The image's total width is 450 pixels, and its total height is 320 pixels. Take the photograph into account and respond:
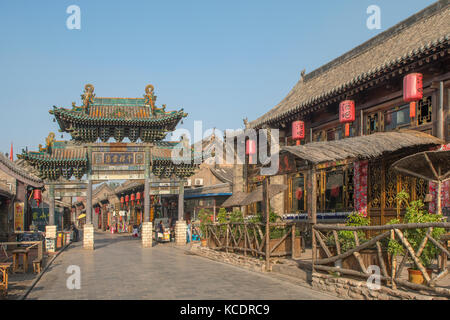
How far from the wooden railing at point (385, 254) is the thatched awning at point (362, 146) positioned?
1779 millimetres

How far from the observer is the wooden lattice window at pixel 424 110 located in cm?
1252

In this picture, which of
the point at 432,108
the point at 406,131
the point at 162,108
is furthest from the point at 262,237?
the point at 162,108

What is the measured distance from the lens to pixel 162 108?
25.0 metres

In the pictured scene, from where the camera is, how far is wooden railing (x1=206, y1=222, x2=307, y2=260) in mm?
12812

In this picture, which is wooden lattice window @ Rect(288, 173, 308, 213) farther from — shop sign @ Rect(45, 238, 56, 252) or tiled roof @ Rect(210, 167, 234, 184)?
tiled roof @ Rect(210, 167, 234, 184)

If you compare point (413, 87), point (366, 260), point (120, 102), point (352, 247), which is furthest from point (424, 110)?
point (120, 102)

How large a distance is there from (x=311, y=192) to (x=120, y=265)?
7.75m

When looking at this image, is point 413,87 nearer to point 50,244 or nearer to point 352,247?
point 352,247

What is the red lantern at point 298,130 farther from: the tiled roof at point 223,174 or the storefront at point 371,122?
the tiled roof at point 223,174

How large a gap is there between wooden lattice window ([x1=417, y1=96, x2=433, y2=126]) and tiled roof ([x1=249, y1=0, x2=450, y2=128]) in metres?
1.43

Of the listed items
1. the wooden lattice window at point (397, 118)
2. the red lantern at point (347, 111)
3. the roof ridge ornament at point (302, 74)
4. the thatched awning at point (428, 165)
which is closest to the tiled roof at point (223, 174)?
the roof ridge ornament at point (302, 74)

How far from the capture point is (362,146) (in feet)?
38.0

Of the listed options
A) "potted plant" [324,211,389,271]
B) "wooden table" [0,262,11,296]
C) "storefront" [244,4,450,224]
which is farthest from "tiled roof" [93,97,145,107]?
"potted plant" [324,211,389,271]

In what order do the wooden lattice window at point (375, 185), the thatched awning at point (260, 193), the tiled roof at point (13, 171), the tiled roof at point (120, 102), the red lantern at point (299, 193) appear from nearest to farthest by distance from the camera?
1. the wooden lattice window at point (375, 185)
2. the thatched awning at point (260, 193)
3. the red lantern at point (299, 193)
4. the tiled roof at point (13, 171)
5. the tiled roof at point (120, 102)
